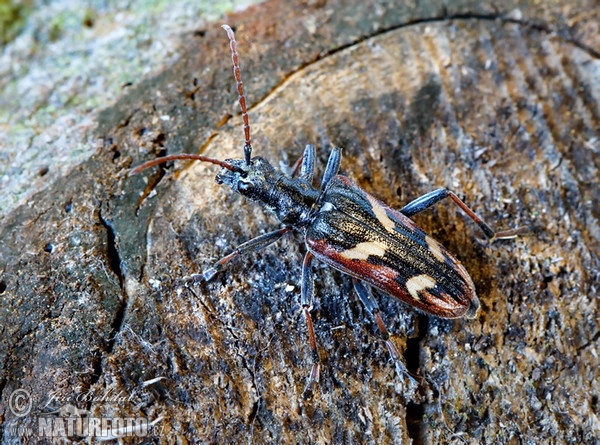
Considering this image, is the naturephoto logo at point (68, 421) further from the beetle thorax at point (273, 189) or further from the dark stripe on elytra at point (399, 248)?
the dark stripe on elytra at point (399, 248)

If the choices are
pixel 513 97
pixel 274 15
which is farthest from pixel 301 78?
pixel 513 97

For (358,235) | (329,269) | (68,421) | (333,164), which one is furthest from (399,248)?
(68,421)

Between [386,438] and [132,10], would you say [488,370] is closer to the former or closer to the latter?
[386,438]

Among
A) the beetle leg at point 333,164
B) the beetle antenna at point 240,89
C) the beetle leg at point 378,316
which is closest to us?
the beetle leg at point 378,316

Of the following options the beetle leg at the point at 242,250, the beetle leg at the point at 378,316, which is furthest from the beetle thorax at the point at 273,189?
the beetle leg at the point at 378,316

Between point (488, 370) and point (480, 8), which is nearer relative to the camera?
point (488, 370)

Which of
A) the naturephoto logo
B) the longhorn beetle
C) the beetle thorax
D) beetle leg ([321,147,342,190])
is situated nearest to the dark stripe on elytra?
the longhorn beetle

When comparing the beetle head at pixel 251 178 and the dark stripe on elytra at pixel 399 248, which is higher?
the beetle head at pixel 251 178
